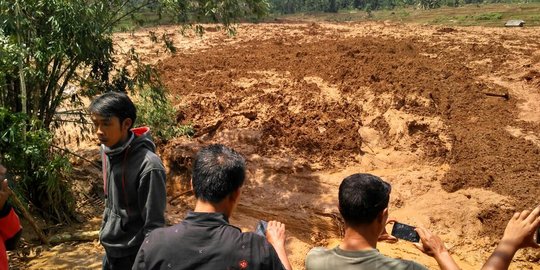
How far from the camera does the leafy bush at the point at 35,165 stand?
4.30m

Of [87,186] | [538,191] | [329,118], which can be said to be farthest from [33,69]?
[538,191]

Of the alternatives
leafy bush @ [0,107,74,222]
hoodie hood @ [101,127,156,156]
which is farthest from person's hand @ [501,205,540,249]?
leafy bush @ [0,107,74,222]

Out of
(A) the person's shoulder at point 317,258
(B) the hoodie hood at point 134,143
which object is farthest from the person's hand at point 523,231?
(B) the hoodie hood at point 134,143

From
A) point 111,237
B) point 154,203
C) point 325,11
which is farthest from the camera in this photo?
point 325,11

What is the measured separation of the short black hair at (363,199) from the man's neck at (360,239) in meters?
0.03

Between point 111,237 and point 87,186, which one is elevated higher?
point 111,237

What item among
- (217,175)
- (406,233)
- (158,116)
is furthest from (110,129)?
(158,116)

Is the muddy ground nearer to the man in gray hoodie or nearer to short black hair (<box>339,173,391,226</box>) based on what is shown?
the man in gray hoodie

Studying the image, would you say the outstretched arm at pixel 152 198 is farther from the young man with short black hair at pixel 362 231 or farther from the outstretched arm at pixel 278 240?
the young man with short black hair at pixel 362 231

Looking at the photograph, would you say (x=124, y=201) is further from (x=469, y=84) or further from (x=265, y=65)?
(x=265, y=65)

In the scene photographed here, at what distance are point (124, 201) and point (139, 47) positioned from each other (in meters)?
14.2

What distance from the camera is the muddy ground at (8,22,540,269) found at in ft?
19.1

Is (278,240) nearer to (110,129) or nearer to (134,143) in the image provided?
(134,143)

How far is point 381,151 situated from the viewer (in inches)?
294
